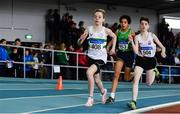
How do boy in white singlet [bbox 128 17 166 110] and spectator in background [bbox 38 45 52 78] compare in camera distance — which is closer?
boy in white singlet [bbox 128 17 166 110]

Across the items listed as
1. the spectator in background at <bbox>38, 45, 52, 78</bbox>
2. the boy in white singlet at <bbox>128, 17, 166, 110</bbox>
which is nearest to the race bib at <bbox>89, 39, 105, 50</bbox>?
the boy in white singlet at <bbox>128, 17, 166, 110</bbox>

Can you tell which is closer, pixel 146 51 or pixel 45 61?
pixel 146 51

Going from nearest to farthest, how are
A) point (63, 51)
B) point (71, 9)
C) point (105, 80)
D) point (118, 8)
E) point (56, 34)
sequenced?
point (63, 51)
point (105, 80)
point (56, 34)
point (71, 9)
point (118, 8)

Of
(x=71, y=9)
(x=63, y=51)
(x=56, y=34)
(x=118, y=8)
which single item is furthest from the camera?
(x=118, y=8)

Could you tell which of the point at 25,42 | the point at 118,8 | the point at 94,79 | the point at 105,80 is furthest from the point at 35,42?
the point at 94,79

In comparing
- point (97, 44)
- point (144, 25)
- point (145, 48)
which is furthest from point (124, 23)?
point (97, 44)

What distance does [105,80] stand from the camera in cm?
1861

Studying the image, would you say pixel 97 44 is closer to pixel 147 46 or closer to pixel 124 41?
pixel 124 41

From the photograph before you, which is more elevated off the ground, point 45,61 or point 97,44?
point 97,44

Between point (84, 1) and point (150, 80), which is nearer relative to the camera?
point (150, 80)

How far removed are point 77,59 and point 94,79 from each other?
865cm

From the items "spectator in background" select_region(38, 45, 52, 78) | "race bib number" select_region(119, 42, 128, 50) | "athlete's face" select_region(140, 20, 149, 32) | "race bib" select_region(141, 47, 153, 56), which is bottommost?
"spectator in background" select_region(38, 45, 52, 78)

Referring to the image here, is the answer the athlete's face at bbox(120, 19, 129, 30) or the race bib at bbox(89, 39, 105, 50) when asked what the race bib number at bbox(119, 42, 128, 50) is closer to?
the athlete's face at bbox(120, 19, 129, 30)

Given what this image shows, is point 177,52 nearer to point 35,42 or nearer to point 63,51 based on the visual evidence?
point 35,42
